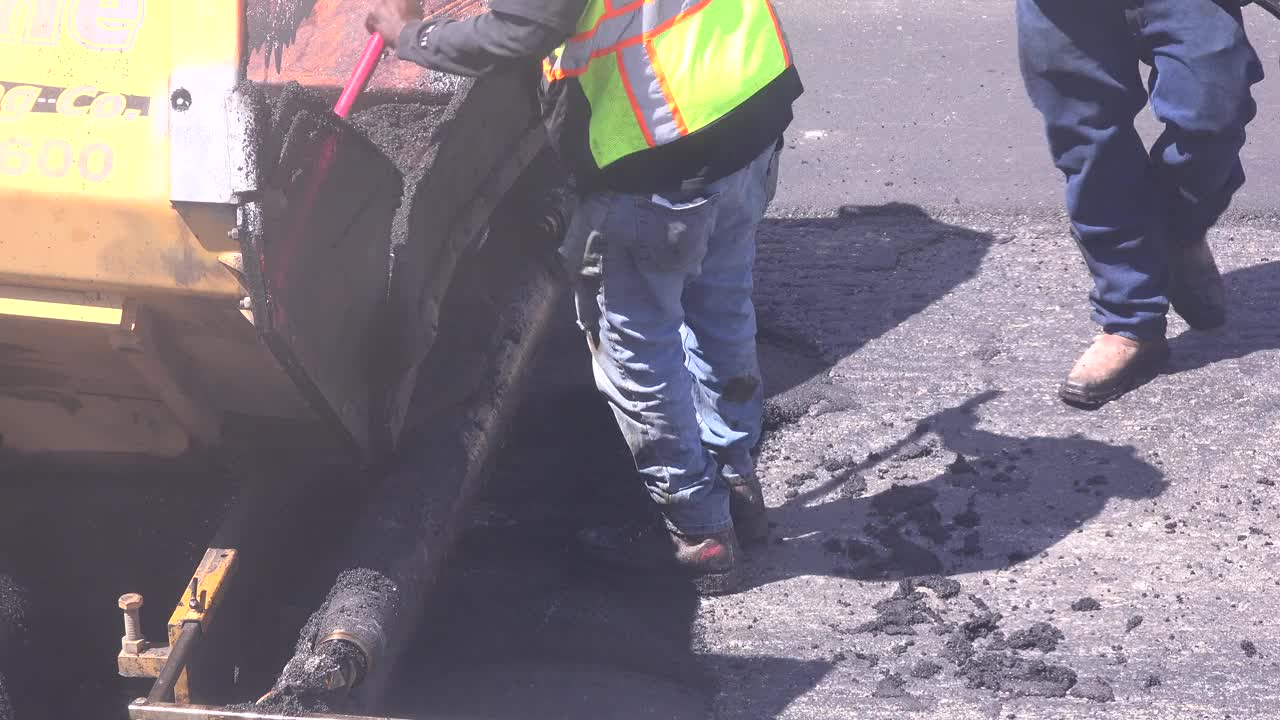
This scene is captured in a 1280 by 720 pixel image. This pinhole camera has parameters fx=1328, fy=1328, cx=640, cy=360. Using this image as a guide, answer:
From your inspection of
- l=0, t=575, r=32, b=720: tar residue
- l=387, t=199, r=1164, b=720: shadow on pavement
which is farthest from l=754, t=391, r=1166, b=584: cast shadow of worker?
l=0, t=575, r=32, b=720: tar residue

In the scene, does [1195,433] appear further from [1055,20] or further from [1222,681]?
[1055,20]

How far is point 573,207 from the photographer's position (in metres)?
2.92

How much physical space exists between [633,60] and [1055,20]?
161 cm

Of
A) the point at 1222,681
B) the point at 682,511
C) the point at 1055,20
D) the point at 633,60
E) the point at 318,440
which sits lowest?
the point at 1222,681

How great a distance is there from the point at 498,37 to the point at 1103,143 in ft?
6.36

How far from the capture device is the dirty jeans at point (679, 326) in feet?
9.26

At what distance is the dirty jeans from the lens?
111 inches

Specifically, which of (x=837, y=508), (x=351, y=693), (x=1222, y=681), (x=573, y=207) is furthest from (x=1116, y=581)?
(x=351, y=693)

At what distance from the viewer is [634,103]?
2.65 meters

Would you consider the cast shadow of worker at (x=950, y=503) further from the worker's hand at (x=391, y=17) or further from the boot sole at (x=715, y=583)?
the worker's hand at (x=391, y=17)

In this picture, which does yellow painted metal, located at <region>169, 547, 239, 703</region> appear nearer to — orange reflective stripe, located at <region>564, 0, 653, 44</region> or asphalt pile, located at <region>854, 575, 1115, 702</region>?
orange reflective stripe, located at <region>564, 0, 653, 44</region>

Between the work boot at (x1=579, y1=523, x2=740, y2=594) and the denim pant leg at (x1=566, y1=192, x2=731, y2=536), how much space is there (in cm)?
4

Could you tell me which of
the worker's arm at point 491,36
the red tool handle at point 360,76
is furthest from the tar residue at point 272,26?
the worker's arm at point 491,36

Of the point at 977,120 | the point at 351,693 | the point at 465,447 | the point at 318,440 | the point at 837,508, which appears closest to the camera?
the point at 351,693
